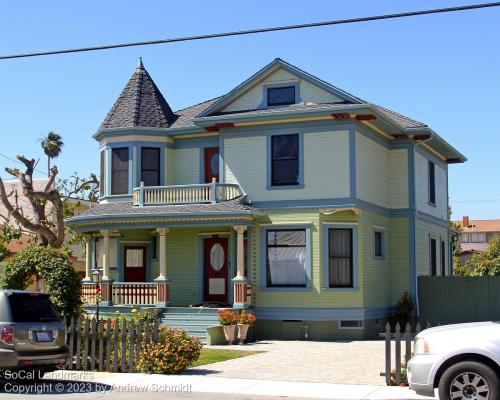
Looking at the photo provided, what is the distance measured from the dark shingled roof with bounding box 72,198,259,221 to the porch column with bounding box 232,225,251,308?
0.62 meters

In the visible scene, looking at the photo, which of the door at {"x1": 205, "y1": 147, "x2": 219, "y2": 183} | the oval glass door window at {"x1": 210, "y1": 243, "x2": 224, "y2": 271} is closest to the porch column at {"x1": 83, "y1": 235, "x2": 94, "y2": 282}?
the oval glass door window at {"x1": 210, "y1": 243, "x2": 224, "y2": 271}

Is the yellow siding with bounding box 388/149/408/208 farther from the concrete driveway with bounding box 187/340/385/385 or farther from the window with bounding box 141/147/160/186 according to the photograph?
the window with bounding box 141/147/160/186

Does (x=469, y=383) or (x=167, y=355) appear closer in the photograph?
(x=469, y=383)

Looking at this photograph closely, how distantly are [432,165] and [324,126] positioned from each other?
8.19m

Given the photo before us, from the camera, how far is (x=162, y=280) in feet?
83.8

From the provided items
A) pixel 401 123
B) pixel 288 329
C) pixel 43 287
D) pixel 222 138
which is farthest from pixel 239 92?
pixel 43 287

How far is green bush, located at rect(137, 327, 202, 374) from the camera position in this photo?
16.2m

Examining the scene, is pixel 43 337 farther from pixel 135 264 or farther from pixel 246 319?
pixel 135 264

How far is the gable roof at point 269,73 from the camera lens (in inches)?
985

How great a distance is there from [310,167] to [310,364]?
8321 mm

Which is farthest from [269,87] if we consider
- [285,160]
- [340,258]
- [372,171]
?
[340,258]

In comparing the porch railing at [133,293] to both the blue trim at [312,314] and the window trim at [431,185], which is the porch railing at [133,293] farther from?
the window trim at [431,185]

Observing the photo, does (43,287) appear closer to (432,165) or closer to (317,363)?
(317,363)

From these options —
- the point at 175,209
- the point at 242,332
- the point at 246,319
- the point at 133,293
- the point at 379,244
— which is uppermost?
the point at 175,209
